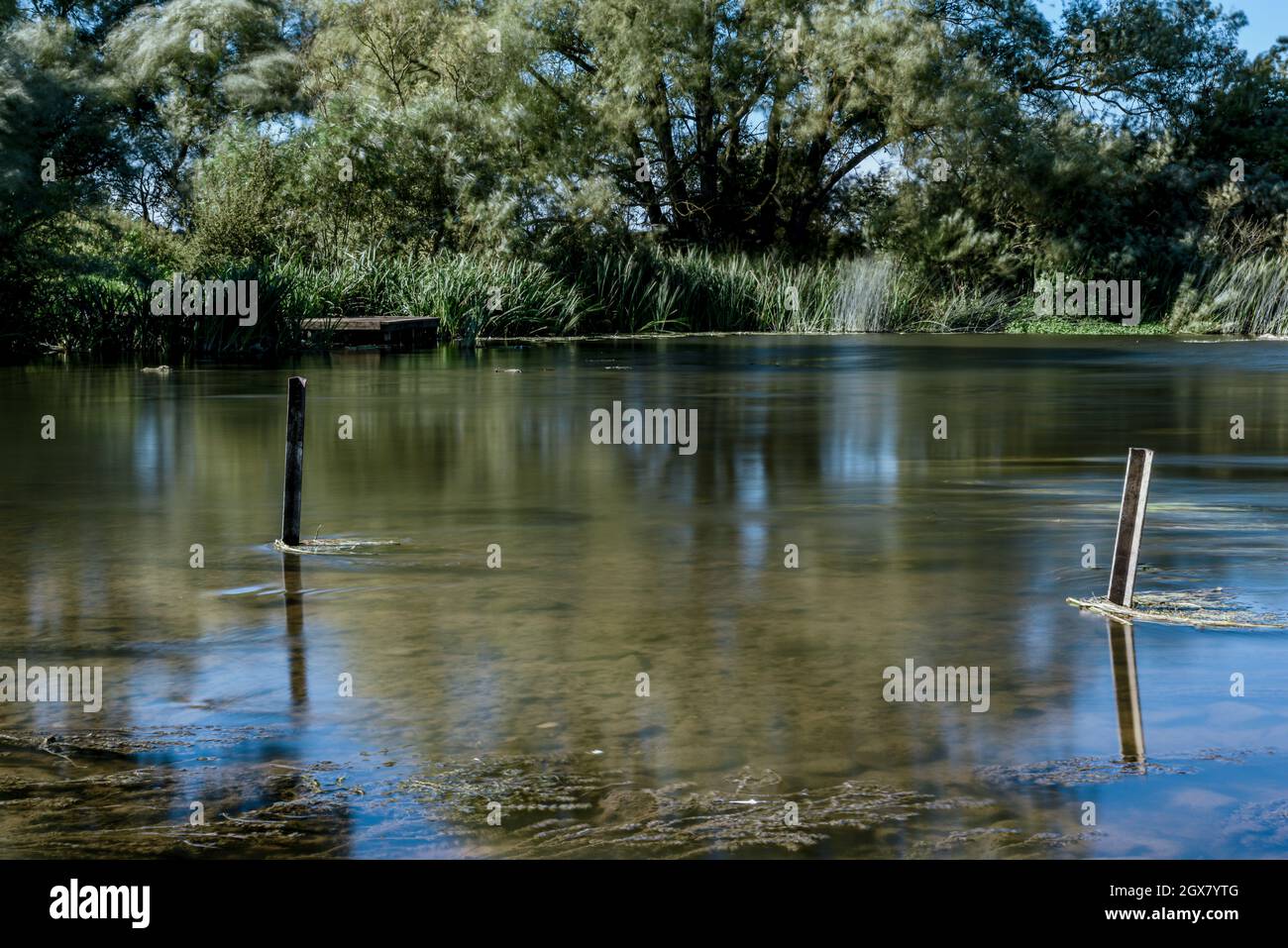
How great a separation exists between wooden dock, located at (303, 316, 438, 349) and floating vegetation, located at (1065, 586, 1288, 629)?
76.8 ft

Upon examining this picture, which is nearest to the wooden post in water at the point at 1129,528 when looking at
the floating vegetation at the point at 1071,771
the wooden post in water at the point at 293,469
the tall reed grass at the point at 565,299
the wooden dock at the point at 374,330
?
the floating vegetation at the point at 1071,771

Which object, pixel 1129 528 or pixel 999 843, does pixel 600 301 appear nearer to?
pixel 1129 528

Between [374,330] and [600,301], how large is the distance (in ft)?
28.2

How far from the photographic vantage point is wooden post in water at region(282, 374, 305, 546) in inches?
351

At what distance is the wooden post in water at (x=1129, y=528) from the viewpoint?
7.36 meters

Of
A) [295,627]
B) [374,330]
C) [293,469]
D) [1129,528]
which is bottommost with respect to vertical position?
[295,627]

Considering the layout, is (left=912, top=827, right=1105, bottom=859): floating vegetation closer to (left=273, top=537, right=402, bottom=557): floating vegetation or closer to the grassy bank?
(left=273, top=537, right=402, bottom=557): floating vegetation

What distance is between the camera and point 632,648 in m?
6.86

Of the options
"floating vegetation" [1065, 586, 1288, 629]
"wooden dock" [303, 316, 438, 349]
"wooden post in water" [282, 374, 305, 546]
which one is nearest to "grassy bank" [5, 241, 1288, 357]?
"wooden dock" [303, 316, 438, 349]

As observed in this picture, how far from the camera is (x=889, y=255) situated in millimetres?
42594

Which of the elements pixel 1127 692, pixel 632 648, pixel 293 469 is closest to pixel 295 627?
pixel 632 648

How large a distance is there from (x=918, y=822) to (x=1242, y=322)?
115ft

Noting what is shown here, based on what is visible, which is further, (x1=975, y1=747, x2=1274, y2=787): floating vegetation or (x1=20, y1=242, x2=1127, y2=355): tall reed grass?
(x1=20, y1=242, x2=1127, y2=355): tall reed grass

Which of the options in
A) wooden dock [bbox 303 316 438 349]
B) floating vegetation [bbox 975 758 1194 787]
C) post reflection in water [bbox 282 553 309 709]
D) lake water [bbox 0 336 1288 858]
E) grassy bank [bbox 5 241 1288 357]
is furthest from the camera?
wooden dock [bbox 303 316 438 349]
